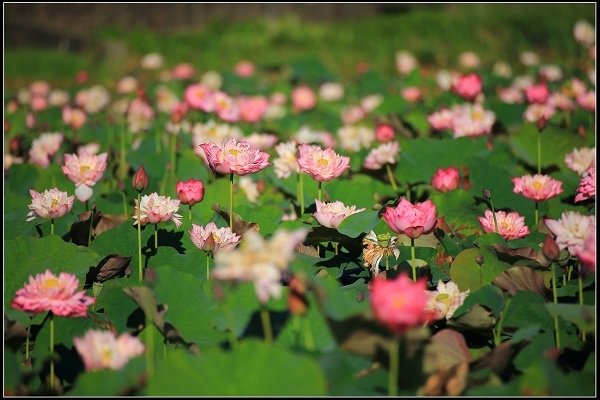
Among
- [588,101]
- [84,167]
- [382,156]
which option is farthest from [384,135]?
[84,167]

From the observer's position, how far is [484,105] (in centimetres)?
376

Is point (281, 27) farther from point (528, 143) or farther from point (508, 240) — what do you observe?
point (508, 240)

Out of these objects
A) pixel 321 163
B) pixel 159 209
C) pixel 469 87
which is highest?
pixel 469 87

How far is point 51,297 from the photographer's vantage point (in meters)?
1.39

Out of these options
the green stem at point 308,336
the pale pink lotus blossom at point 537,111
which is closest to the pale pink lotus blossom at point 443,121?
the pale pink lotus blossom at point 537,111

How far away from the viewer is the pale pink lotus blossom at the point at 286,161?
244cm

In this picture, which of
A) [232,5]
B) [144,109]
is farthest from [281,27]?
[144,109]

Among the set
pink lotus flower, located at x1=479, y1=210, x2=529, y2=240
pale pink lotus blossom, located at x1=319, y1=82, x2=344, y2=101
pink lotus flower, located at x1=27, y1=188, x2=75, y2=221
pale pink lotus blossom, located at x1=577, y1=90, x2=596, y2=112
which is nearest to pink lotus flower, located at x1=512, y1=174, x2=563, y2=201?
pink lotus flower, located at x1=479, y1=210, x2=529, y2=240

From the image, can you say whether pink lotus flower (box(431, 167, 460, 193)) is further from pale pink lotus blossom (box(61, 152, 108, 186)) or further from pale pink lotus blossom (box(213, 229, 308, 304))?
pale pink lotus blossom (box(213, 229, 308, 304))

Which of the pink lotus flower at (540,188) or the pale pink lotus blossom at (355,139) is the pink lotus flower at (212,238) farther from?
the pale pink lotus blossom at (355,139)

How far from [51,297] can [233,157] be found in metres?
0.53

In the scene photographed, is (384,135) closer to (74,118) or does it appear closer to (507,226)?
(507,226)

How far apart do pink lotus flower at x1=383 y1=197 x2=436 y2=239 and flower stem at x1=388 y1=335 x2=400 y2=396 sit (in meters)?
0.41

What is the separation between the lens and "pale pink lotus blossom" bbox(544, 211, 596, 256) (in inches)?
57.5
